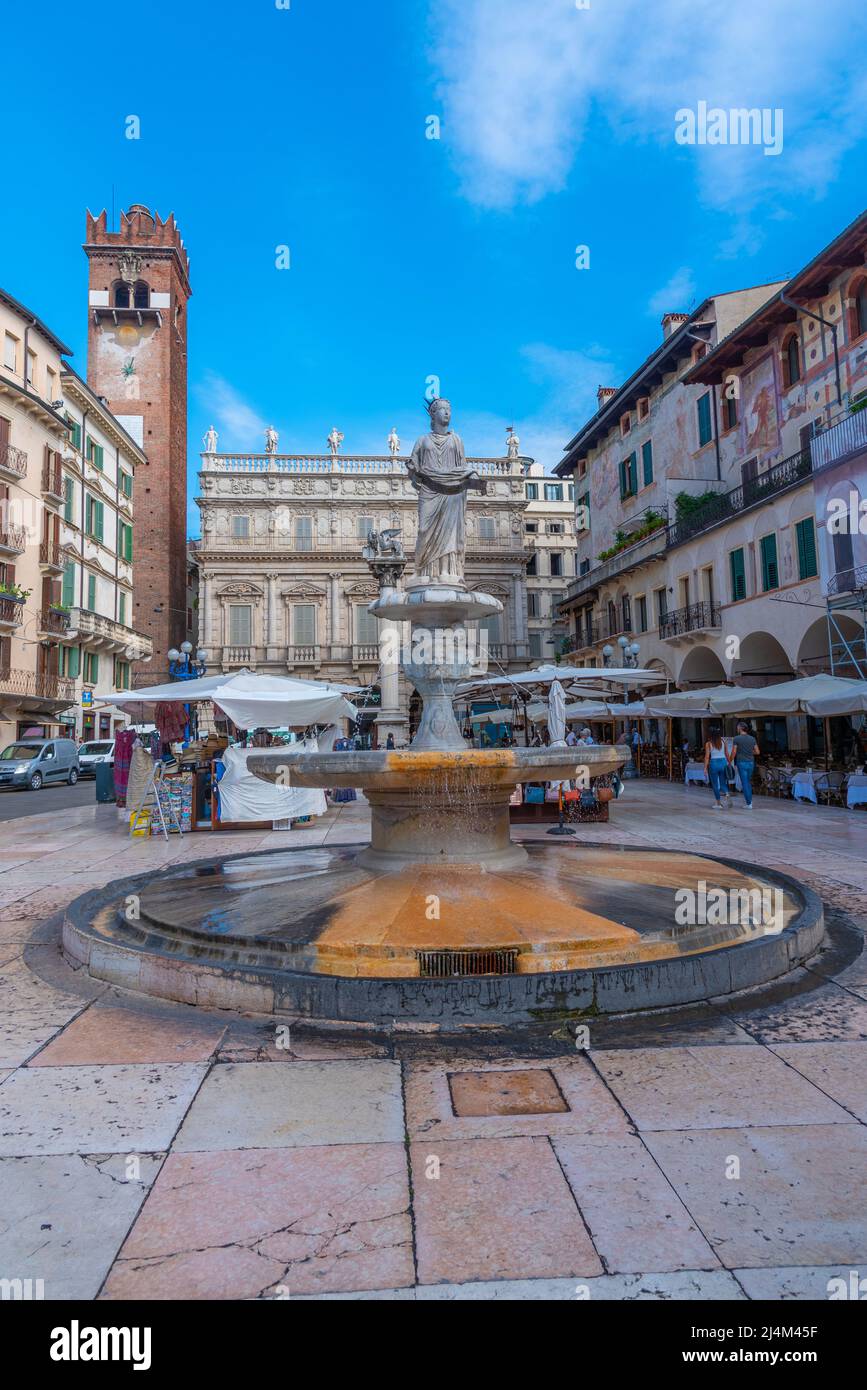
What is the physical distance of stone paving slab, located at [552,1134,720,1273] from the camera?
2.25 meters

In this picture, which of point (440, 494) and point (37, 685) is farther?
point (37, 685)

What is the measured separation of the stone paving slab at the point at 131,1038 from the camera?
3809mm

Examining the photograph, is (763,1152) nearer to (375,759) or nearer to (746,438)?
(375,759)

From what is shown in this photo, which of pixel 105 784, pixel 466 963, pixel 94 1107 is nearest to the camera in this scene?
pixel 94 1107

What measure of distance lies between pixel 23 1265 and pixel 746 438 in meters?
28.5

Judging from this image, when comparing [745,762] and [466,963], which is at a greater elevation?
[745,762]

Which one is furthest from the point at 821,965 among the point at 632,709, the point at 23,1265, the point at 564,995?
the point at 632,709

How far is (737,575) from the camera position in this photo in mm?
25250

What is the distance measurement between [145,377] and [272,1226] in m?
54.1

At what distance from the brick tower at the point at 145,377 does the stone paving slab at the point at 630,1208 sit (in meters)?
48.3

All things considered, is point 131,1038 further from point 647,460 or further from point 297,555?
point 297,555

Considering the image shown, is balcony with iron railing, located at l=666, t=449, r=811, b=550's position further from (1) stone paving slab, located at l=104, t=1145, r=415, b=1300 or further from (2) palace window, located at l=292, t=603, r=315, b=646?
(2) palace window, located at l=292, t=603, r=315, b=646

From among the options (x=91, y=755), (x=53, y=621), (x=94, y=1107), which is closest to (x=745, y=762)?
(x=94, y=1107)

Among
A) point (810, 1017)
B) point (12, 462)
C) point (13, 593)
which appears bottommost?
point (810, 1017)
